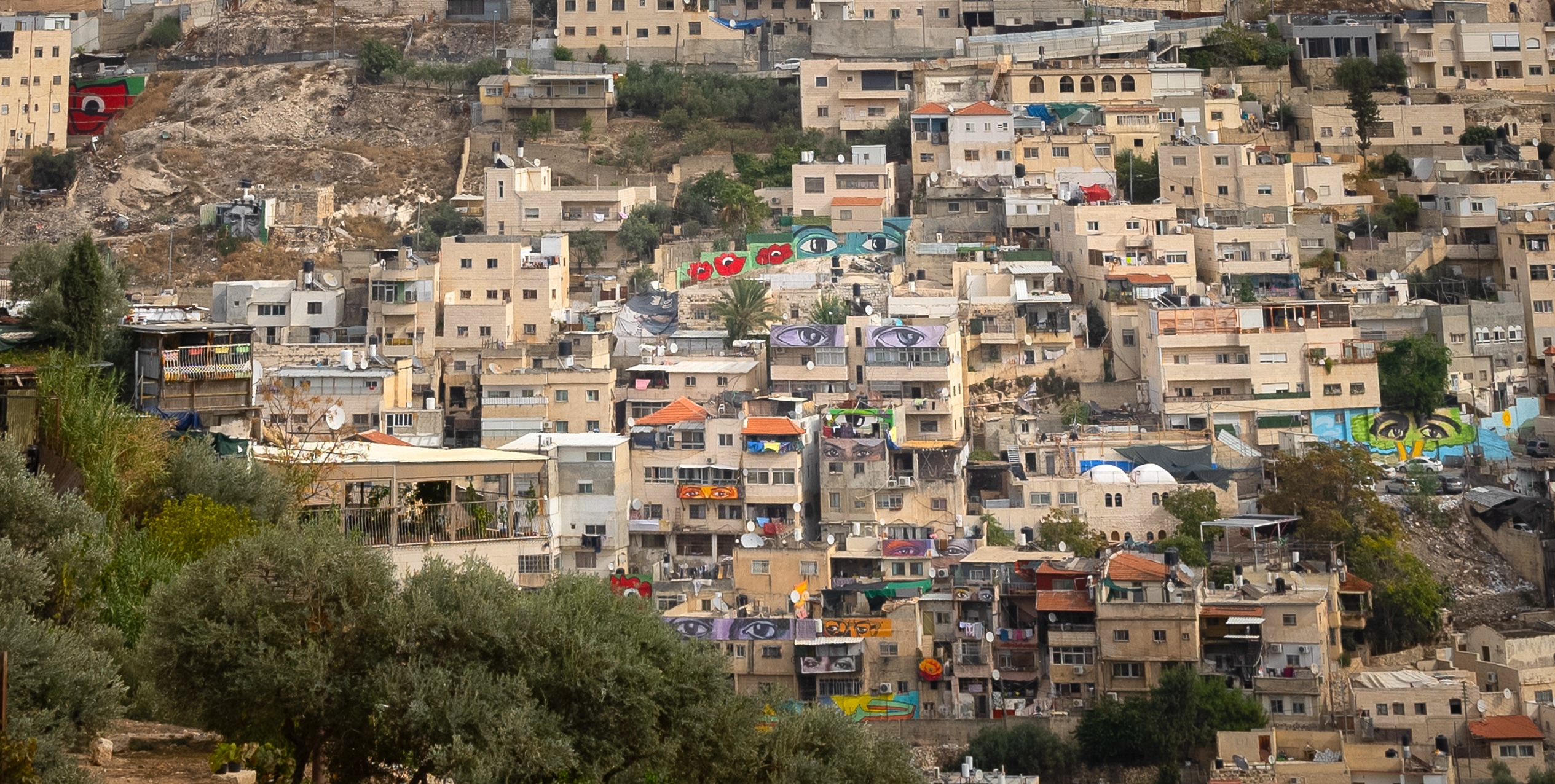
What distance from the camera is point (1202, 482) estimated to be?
38.1 meters

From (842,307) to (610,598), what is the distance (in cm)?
2780

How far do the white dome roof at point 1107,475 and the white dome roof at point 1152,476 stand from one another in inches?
7.1

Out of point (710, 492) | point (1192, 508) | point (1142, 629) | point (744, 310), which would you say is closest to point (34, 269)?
point (710, 492)

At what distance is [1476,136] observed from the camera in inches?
2068

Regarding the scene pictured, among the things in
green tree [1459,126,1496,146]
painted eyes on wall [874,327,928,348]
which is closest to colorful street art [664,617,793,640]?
painted eyes on wall [874,327,928,348]

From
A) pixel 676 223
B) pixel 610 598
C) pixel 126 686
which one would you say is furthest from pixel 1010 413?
pixel 126 686

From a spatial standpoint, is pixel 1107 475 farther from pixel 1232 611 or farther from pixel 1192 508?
pixel 1232 611

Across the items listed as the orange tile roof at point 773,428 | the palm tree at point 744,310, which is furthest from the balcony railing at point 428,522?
the palm tree at point 744,310

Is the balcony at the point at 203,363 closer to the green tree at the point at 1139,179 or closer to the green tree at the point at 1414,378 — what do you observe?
the green tree at the point at 1414,378

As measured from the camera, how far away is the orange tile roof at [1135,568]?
3266 cm

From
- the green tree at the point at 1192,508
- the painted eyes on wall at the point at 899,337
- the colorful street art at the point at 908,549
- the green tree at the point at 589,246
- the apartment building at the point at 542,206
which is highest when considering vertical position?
the apartment building at the point at 542,206

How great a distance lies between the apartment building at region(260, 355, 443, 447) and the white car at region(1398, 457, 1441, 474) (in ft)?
59.4

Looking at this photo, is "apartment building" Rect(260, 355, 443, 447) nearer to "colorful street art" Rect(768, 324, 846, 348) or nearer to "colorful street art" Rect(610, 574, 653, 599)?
"colorful street art" Rect(610, 574, 653, 599)

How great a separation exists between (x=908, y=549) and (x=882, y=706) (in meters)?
3.29
